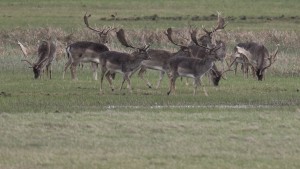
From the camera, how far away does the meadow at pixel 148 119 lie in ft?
47.4

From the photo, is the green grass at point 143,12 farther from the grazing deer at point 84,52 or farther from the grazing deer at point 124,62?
the grazing deer at point 124,62

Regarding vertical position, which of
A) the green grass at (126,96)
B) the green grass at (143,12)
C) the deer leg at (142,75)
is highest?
the green grass at (143,12)

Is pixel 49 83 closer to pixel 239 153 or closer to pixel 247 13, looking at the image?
pixel 239 153

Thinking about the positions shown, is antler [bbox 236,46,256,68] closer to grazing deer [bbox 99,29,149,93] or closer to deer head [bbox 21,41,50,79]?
deer head [bbox 21,41,50,79]

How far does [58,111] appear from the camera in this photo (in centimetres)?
1994

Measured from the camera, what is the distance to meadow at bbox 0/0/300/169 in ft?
47.4

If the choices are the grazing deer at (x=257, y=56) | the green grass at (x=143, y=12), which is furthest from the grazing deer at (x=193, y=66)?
the green grass at (x=143, y=12)

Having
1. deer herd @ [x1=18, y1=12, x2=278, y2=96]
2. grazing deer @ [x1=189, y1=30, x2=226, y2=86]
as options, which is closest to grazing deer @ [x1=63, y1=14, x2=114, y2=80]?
deer herd @ [x1=18, y1=12, x2=278, y2=96]

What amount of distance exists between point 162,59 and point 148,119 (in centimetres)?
690

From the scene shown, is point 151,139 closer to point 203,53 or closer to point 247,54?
point 203,53

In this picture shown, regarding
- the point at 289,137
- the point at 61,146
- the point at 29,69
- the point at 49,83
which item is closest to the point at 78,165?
the point at 61,146

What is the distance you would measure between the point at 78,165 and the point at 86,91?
10139 mm

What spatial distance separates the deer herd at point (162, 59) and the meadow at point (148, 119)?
0.43 meters

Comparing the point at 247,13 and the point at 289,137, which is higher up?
the point at 247,13
